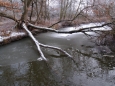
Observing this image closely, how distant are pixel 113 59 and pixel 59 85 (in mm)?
4518

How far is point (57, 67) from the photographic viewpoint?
26.7 ft

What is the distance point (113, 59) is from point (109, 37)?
366cm

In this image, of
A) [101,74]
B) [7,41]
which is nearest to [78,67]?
[101,74]

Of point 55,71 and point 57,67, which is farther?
point 57,67

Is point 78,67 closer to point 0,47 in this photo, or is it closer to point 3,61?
point 3,61

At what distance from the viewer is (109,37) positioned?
12.7 meters

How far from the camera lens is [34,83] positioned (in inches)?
261

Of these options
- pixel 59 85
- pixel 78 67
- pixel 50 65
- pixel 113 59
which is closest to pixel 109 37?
pixel 113 59

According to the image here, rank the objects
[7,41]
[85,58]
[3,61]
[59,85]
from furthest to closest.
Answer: [7,41], [85,58], [3,61], [59,85]

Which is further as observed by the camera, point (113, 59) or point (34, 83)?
point (113, 59)

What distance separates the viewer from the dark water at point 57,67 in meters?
6.79

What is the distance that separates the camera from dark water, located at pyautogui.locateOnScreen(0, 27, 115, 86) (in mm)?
6785

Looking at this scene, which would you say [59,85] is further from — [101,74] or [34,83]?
[101,74]

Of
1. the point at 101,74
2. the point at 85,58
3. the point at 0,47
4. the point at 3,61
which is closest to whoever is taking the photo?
the point at 101,74
